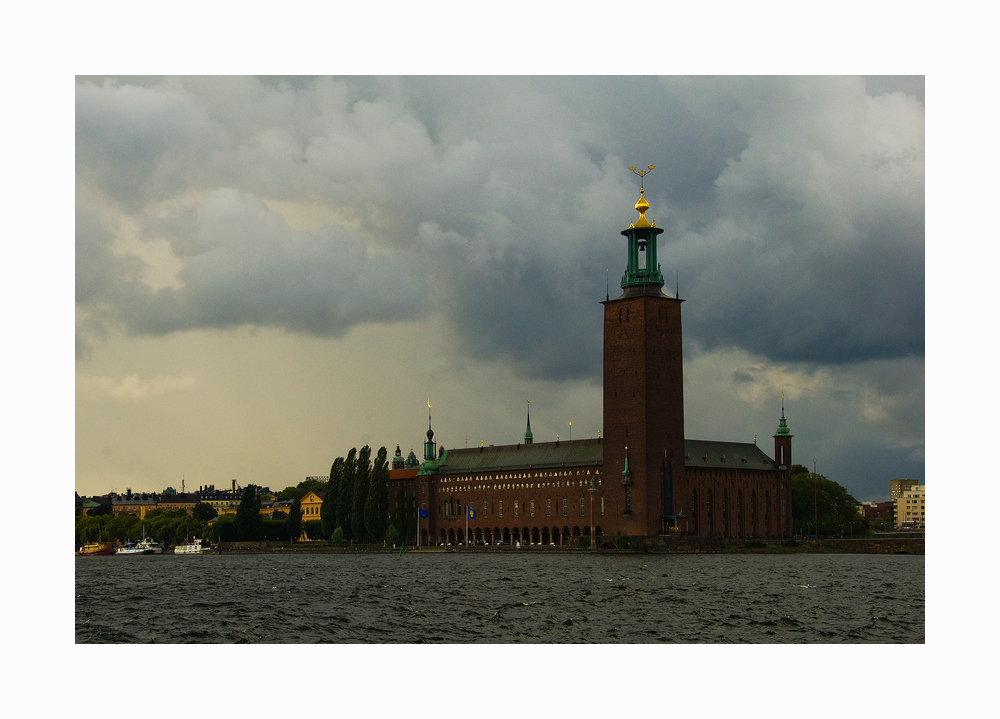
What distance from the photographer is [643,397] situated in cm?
9131

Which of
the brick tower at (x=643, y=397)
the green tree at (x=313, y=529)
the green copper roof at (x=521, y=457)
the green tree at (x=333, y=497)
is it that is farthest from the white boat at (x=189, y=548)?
the brick tower at (x=643, y=397)

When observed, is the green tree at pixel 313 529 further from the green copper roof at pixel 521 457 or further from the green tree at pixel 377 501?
the green tree at pixel 377 501

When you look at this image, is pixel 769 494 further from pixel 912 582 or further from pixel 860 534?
pixel 912 582

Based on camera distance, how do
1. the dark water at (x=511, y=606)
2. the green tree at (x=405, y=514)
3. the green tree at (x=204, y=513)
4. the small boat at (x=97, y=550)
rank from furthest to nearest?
1. the green tree at (x=204, y=513)
2. the green tree at (x=405, y=514)
3. the small boat at (x=97, y=550)
4. the dark water at (x=511, y=606)

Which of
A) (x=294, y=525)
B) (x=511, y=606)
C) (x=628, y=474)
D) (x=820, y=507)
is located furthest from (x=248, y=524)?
(x=511, y=606)

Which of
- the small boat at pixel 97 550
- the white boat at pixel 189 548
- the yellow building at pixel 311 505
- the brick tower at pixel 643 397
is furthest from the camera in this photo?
the yellow building at pixel 311 505

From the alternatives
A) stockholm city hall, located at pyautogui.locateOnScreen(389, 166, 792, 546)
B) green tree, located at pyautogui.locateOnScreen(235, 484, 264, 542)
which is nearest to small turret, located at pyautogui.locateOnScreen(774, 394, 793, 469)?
stockholm city hall, located at pyautogui.locateOnScreen(389, 166, 792, 546)

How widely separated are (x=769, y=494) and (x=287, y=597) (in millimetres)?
69703

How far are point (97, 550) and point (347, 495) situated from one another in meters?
28.8

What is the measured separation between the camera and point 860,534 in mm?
114125

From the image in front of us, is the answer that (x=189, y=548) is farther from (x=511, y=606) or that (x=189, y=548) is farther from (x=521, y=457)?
(x=511, y=606)

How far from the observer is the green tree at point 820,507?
109375 mm

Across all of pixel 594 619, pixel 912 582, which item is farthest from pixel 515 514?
pixel 594 619

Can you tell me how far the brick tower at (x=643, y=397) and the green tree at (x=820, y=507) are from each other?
66.7 ft
